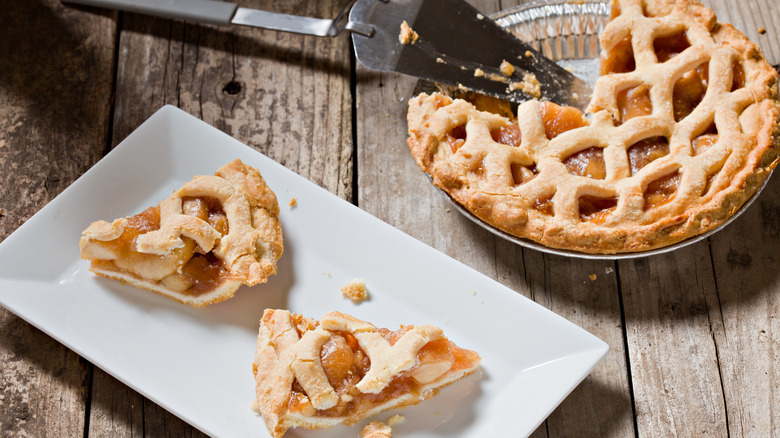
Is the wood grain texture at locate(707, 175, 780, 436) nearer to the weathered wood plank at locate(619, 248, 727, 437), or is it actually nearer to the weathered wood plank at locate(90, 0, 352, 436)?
the weathered wood plank at locate(619, 248, 727, 437)

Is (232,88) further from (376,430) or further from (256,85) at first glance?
(376,430)

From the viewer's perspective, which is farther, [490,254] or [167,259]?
[490,254]

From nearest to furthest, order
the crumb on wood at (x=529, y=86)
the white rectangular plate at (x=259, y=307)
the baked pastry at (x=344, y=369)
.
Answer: the baked pastry at (x=344, y=369) < the white rectangular plate at (x=259, y=307) < the crumb on wood at (x=529, y=86)

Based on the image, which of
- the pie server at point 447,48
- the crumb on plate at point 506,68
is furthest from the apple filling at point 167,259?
the crumb on plate at point 506,68

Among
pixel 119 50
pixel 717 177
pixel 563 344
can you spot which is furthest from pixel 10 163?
pixel 717 177

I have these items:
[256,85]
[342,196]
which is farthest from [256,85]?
[342,196]

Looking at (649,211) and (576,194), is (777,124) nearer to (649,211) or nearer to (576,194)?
(649,211)

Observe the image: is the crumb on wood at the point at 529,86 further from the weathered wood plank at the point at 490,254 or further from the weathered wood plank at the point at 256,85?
the weathered wood plank at the point at 256,85
